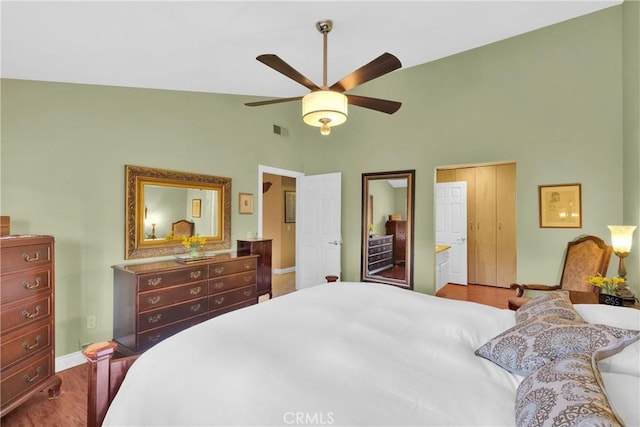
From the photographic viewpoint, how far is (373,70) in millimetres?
2066

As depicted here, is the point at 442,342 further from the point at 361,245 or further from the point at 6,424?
the point at 361,245

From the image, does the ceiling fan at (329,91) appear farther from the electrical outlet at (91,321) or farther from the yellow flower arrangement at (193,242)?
the electrical outlet at (91,321)

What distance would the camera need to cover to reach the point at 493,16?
2826 millimetres

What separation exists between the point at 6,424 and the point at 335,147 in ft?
14.5

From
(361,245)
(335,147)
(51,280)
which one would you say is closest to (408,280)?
(361,245)

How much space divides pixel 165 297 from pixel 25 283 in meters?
1.05

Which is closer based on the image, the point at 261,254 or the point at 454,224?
the point at 261,254

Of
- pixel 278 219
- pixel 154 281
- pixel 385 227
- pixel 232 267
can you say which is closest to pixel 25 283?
pixel 154 281

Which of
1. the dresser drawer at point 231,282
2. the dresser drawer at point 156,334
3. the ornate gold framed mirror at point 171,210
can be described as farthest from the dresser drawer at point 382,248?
the dresser drawer at point 156,334

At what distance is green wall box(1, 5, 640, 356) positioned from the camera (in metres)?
2.58

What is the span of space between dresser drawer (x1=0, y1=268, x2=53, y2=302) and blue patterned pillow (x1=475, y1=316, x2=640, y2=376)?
272cm

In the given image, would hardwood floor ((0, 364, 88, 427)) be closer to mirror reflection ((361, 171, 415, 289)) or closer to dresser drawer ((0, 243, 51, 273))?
dresser drawer ((0, 243, 51, 273))

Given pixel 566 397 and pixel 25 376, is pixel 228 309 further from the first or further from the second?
pixel 566 397

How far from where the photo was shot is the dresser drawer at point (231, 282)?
3260 mm
